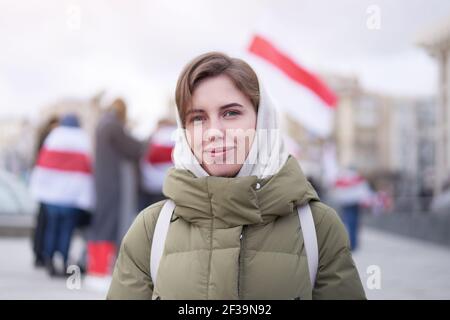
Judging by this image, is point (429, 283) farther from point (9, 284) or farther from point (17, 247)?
point (17, 247)

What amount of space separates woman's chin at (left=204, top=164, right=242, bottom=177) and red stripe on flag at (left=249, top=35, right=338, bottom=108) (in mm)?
7471

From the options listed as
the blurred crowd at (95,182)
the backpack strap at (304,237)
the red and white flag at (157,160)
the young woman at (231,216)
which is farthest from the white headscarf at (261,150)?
the red and white flag at (157,160)

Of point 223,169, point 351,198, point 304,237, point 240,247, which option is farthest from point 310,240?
point 351,198

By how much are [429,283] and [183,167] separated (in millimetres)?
5528

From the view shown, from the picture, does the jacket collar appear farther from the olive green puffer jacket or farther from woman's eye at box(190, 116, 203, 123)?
woman's eye at box(190, 116, 203, 123)

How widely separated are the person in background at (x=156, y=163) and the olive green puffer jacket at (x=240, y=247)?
16.9 ft

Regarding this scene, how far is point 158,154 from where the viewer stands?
23.6 ft

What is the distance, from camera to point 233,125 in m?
2.00

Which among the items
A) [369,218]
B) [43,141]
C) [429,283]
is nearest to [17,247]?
[43,141]

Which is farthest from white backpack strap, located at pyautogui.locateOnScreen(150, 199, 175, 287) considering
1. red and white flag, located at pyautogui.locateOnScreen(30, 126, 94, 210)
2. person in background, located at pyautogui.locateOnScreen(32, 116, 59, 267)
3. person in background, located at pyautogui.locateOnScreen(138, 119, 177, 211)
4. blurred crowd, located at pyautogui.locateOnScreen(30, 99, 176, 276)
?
person in background, located at pyautogui.locateOnScreen(32, 116, 59, 267)

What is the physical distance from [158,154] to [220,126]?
5.24m

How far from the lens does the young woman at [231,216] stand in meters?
1.91

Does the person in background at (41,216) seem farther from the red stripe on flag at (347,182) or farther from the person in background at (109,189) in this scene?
the red stripe on flag at (347,182)

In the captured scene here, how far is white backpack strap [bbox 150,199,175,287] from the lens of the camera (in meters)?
1.99
